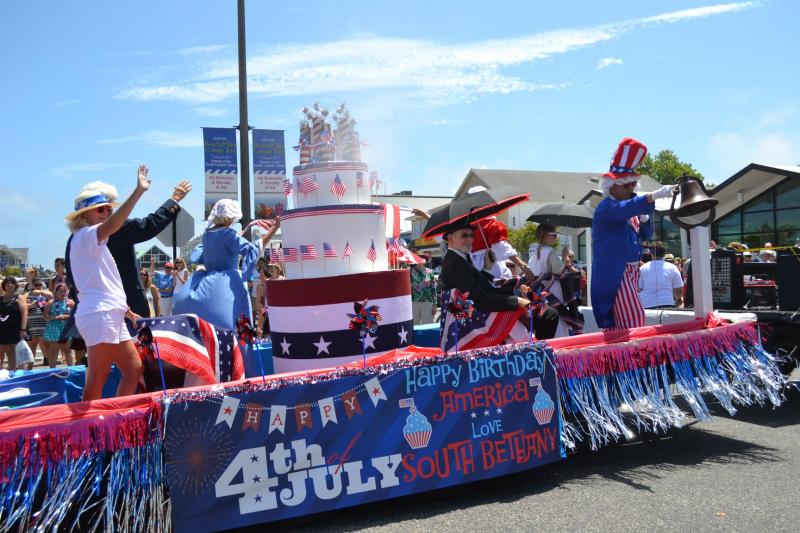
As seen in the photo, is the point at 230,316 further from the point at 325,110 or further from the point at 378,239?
the point at 325,110

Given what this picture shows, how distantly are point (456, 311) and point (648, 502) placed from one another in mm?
1614

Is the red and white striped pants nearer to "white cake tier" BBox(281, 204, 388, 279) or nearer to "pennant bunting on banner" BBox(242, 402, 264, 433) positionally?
"white cake tier" BBox(281, 204, 388, 279)

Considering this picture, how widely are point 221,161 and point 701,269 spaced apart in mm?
10655

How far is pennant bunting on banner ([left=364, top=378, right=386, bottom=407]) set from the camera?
149 inches

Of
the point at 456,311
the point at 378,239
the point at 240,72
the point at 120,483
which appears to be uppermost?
the point at 240,72

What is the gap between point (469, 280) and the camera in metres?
4.81

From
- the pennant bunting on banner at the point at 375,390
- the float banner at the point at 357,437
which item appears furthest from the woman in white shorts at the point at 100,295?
the pennant bunting on banner at the point at 375,390

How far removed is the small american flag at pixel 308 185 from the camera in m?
5.44

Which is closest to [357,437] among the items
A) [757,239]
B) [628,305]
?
[628,305]

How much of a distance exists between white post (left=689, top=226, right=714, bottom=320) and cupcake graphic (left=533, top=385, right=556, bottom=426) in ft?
5.68

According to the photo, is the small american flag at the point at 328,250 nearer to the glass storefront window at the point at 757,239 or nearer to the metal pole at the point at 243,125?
the metal pole at the point at 243,125

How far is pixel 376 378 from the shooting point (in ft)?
12.5

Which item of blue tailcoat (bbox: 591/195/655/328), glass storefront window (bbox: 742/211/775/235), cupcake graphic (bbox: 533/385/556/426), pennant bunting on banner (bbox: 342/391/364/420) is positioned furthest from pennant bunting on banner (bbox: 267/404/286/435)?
glass storefront window (bbox: 742/211/775/235)

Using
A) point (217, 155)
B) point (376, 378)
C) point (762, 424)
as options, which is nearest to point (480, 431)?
point (376, 378)
